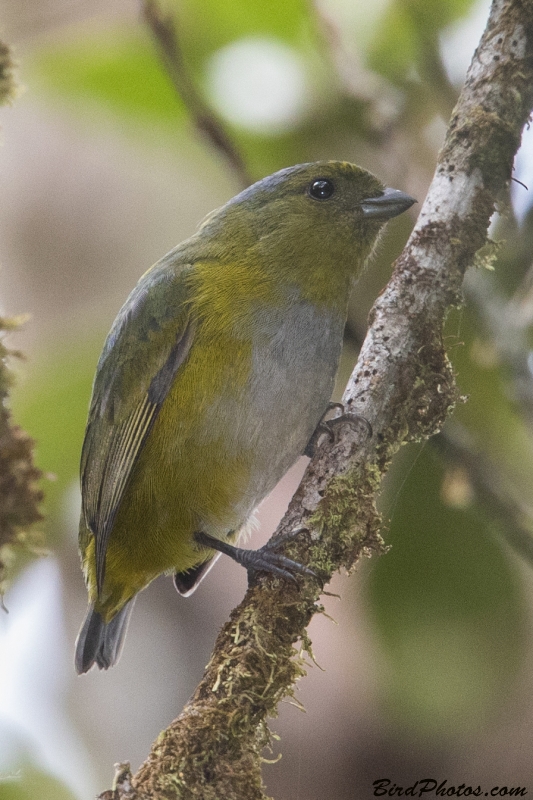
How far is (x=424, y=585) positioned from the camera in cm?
267

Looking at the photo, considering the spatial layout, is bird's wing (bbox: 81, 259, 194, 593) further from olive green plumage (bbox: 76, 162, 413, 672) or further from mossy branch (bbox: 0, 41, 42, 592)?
mossy branch (bbox: 0, 41, 42, 592)

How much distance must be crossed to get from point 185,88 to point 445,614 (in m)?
1.99

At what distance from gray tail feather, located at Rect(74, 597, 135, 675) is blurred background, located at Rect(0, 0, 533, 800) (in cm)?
25

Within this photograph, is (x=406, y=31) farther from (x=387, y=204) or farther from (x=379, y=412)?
(x=379, y=412)

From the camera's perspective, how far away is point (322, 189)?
121 inches

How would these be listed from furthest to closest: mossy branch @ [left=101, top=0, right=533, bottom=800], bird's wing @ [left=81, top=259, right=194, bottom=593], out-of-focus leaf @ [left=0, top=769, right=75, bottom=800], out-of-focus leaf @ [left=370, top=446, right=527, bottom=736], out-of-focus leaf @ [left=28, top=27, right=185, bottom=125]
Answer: out-of-focus leaf @ [left=28, top=27, right=185, bottom=125]
bird's wing @ [left=81, top=259, right=194, bottom=593]
out-of-focus leaf @ [left=370, top=446, right=527, bottom=736]
out-of-focus leaf @ [left=0, top=769, right=75, bottom=800]
mossy branch @ [left=101, top=0, right=533, bottom=800]

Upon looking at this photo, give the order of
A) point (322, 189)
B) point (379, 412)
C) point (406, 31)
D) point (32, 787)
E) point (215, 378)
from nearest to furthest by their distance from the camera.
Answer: point (379, 412)
point (32, 787)
point (215, 378)
point (322, 189)
point (406, 31)

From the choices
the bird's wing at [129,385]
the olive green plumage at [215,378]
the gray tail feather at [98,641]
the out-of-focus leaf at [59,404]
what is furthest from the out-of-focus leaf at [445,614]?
the out-of-focus leaf at [59,404]

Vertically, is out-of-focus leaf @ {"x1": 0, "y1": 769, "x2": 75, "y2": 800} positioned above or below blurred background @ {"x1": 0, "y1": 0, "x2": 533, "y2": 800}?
below

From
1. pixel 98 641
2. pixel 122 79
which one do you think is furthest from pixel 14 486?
pixel 122 79

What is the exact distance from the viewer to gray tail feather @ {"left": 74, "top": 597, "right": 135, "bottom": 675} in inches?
122

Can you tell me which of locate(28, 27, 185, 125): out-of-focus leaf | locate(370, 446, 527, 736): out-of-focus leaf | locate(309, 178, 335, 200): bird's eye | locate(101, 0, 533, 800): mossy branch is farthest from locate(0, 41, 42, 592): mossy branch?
locate(28, 27, 185, 125): out-of-focus leaf

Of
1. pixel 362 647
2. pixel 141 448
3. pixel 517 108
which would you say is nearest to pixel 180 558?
pixel 141 448

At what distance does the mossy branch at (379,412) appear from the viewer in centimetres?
184
